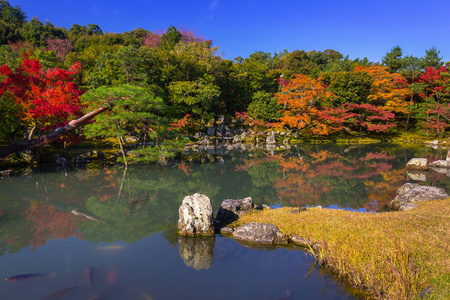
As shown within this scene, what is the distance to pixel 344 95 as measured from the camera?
3234cm

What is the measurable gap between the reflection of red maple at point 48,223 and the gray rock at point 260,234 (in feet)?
14.8

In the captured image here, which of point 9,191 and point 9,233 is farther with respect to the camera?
point 9,191

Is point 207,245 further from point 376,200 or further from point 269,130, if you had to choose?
point 269,130

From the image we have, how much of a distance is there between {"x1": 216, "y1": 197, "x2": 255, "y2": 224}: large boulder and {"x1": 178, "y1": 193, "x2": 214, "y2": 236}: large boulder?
906 mm

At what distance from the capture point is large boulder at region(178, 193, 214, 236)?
6992 mm

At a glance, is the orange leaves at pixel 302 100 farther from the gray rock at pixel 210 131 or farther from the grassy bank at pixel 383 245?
the grassy bank at pixel 383 245

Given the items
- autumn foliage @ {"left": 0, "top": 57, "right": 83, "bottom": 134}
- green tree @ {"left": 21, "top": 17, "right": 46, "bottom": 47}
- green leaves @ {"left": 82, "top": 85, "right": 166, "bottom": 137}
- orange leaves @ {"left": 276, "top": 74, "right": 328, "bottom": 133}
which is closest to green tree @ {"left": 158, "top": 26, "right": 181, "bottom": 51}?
orange leaves @ {"left": 276, "top": 74, "right": 328, "bottom": 133}

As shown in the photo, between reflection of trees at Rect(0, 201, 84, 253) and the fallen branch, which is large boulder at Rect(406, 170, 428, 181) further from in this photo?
the fallen branch

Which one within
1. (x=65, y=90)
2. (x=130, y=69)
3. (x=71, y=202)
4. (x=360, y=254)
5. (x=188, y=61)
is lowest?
(x=71, y=202)

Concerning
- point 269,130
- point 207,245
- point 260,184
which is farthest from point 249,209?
point 269,130

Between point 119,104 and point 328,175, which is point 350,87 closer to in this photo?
point 328,175

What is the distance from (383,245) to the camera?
202 inches

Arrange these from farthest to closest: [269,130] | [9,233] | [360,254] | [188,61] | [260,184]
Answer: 1. [269,130]
2. [188,61]
3. [260,184]
4. [9,233]
5. [360,254]

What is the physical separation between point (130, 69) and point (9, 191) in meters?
16.1
